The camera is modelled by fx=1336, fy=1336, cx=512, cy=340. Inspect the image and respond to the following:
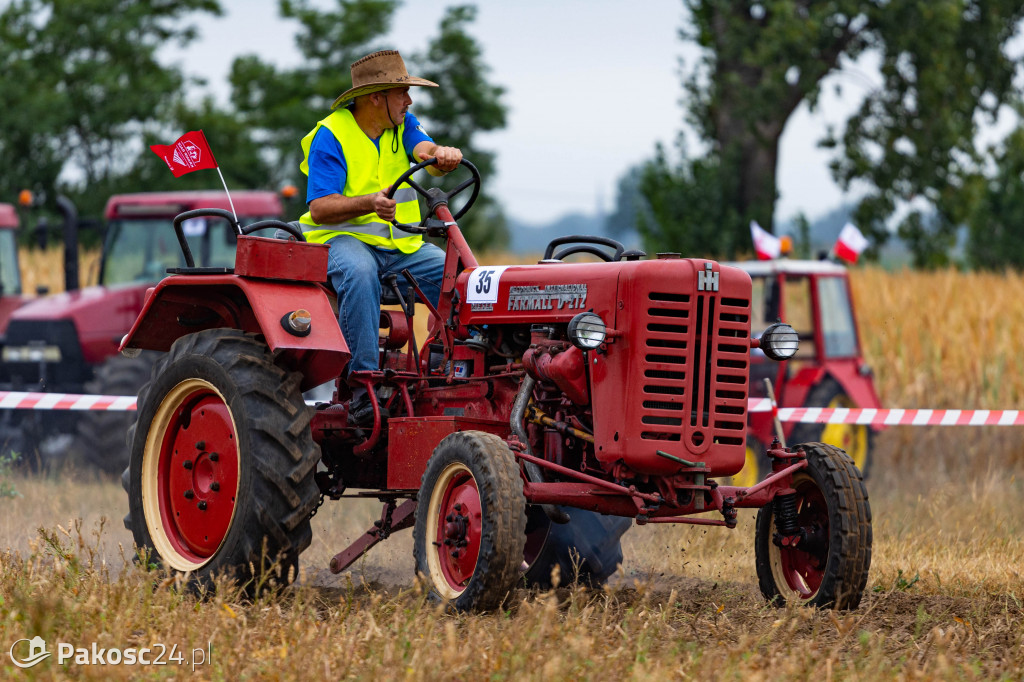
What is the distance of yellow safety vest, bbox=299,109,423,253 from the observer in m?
6.16

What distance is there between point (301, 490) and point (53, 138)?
31.7 metres

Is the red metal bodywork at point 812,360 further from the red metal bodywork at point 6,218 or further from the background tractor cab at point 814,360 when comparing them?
the red metal bodywork at point 6,218

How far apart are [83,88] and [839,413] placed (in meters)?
29.9

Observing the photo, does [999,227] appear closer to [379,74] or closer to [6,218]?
[6,218]

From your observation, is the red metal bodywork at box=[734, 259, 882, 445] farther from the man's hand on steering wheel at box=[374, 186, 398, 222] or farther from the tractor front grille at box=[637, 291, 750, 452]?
the tractor front grille at box=[637, 291, 750, 452]

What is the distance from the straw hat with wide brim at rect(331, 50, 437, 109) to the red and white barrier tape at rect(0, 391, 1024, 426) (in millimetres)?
3296

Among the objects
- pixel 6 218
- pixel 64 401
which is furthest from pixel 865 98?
pixel 64 401

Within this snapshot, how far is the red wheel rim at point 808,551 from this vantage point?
17.8ft

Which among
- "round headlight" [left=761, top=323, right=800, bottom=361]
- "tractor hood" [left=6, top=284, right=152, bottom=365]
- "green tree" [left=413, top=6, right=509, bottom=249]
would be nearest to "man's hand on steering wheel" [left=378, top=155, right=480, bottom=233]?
"round headlight" [left=761, top=323, right=800, bottom=361]

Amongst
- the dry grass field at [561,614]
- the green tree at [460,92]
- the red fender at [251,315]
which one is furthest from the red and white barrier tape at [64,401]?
the green tree at [460,92]

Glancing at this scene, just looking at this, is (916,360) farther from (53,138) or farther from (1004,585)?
(53,138)

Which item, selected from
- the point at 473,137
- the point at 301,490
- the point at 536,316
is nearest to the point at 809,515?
the point at 536,316

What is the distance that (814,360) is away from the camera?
40.6 ft

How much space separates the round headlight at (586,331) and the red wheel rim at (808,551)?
121 cm
